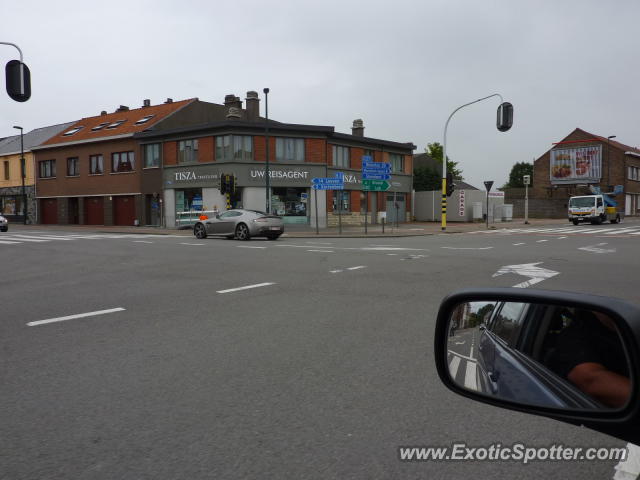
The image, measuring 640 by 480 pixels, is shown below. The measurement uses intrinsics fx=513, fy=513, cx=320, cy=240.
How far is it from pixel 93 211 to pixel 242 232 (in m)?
24.1

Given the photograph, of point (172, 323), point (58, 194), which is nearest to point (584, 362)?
point (172, 323)

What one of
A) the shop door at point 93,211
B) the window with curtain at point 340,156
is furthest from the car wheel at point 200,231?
the shop door at point 93,211

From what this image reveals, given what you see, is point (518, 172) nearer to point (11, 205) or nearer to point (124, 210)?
point (124, 210)

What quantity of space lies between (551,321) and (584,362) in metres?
0.15

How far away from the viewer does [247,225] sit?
21.0m

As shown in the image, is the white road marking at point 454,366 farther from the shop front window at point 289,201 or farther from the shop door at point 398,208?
the shop door at point 398,208

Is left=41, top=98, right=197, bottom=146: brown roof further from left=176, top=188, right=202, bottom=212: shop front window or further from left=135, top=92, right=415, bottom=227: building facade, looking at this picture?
left=176, top=188, right=202, bottom=212: shop front window

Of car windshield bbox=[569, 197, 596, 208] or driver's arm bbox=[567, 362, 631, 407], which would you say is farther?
car windshield bbox=[569, 197, 596, 208]

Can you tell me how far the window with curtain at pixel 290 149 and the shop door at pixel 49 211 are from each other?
21479 mm

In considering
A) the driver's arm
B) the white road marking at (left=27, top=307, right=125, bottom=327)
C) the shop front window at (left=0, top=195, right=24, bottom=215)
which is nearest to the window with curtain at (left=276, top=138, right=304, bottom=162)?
the shop front window at (left=0, top=195, right=24, bottom=215)

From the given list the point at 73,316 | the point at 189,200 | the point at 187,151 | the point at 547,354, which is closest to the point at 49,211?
the point at 189,200

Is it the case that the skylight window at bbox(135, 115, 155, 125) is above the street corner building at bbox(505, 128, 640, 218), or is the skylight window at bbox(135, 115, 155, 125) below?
above

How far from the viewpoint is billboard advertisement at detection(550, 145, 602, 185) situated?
57000mm

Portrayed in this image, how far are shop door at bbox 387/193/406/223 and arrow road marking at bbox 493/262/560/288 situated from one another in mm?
29346
